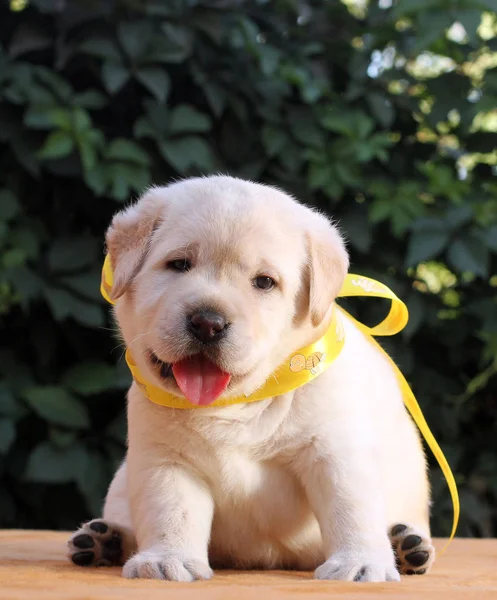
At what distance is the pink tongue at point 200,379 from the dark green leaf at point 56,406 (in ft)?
7.17

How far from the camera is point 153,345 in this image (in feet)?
9.97

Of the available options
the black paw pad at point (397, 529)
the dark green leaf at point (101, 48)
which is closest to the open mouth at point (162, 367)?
the black paw pad at point (397, 529)

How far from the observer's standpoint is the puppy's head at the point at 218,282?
2961 millimetres

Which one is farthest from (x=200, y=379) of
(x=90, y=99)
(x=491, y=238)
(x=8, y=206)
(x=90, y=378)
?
(x=491, y=238)

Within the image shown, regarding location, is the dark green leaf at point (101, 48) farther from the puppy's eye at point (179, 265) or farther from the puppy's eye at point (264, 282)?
the puppy's eye at point (264, 282)

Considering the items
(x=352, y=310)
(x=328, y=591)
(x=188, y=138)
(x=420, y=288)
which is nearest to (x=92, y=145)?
(x=188, y=138)

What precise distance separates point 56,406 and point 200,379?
2.22 meters

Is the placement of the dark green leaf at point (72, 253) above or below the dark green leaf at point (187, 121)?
below

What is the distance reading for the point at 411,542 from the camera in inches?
130

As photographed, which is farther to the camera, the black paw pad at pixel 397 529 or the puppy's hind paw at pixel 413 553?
the black paw pad at pixel 397 529

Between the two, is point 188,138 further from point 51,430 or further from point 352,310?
point 51,430

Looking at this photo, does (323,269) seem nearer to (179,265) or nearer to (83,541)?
(179,265)

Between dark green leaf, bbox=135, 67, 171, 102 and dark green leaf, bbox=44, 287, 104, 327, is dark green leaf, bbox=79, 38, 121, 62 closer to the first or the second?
dark green leaf, bbox=135, 67, 171, 102

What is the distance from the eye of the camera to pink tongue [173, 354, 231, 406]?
3.03 metres
